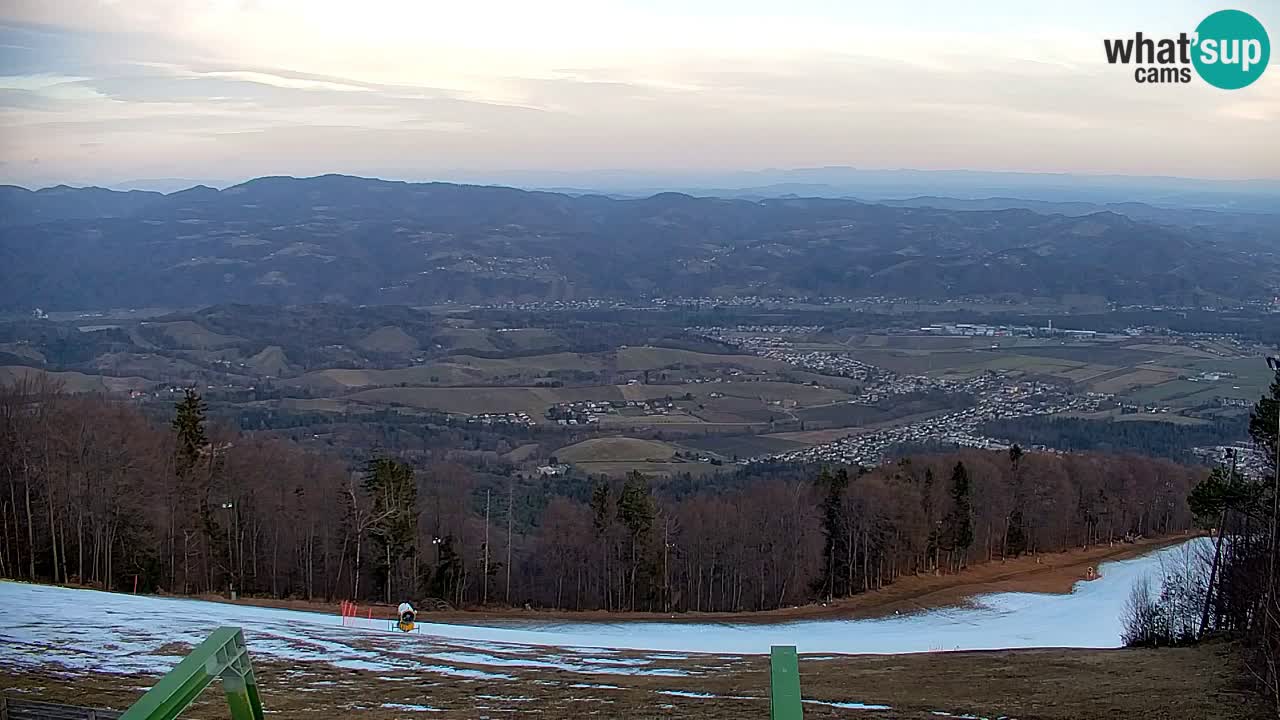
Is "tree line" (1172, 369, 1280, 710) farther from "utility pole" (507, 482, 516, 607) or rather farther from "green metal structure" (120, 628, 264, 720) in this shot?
"utility pole" (507, 482, 516, 607)

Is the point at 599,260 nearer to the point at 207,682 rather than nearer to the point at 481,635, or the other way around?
the point at 481,635

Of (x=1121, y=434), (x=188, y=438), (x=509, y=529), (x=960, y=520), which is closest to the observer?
(x=188, y=438)

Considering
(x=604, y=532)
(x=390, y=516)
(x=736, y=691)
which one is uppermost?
(x=736, y=691)

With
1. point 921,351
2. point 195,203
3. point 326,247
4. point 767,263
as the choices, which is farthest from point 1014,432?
point 195,203

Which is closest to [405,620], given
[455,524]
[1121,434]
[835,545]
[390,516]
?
[390,516]

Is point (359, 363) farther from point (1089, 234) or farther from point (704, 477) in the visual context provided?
point (1089, 234)

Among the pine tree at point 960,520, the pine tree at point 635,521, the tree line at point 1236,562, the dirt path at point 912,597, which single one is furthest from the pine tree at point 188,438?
the pine tree at point 960,520

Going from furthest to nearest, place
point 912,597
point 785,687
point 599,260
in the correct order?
point 599,260
point 912,597
point 785,687

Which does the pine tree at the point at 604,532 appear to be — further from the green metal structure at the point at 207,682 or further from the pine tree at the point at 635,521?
the green metal structure at the point at 207,682
